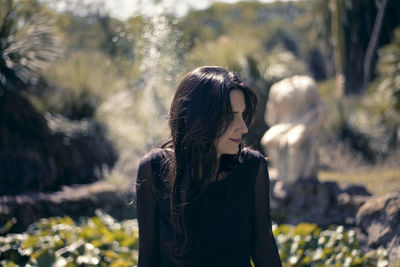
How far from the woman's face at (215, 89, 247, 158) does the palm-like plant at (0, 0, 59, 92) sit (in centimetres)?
517

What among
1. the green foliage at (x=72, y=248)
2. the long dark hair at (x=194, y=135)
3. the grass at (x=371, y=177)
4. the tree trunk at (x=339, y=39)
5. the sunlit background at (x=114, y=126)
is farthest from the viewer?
the tree trunk at (x=339, y=39)

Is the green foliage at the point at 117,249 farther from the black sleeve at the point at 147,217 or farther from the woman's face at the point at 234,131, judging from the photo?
the woman's face at the point at 234,131

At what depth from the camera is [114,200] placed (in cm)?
567

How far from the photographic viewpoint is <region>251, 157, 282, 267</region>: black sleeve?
1.61 m

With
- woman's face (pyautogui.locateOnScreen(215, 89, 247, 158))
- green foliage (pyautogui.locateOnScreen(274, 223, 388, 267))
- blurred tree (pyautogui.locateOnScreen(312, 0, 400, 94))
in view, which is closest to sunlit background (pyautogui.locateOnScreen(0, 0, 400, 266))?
green foliage (pyautogui.locateOnScreen(274, 223, 388, 267))

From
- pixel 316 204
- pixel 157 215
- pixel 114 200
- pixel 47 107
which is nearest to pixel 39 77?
pixel 47 107

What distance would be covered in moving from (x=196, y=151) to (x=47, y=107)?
6234 millimetres

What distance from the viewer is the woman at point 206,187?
150cm

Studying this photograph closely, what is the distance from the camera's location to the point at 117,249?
329cm

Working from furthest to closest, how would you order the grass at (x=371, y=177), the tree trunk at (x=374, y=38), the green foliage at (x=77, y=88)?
the tree trunk at (x=374, y=38), the green foliage at (x=77, y=88), the grass at (x=371, y=177)

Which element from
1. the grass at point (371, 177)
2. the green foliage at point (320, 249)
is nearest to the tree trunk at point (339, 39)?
the grass at point (371, 177)

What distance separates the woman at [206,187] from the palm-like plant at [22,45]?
504 cm

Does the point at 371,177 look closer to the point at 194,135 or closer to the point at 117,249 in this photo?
the point at 117,249

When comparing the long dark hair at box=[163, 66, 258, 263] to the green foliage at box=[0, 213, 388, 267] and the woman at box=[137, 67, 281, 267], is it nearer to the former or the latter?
the woman at box=[137, 67, 281, 267]
